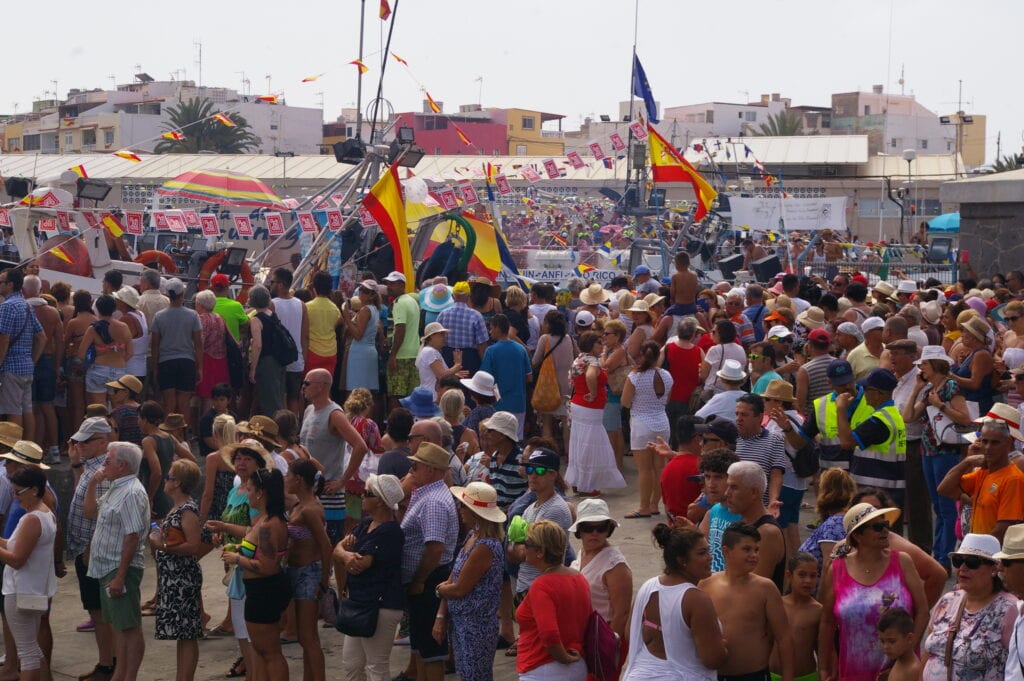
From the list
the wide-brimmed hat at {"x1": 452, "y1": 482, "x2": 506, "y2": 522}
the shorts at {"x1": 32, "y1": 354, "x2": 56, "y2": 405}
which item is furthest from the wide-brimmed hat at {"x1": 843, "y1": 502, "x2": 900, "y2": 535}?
the shorts at {"x1": 32, "y1": 354, "x2": 56, "y2": 405}

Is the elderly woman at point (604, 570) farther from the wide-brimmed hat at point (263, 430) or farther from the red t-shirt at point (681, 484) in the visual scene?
the wide-brimmed hat at point (263, 430)

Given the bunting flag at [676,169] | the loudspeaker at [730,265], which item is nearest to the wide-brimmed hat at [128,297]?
→ the bunting flag at [676,169]

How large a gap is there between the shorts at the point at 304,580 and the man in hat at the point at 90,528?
61.6 inches

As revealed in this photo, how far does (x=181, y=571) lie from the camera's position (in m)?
7.52

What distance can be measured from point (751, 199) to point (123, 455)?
20237mm

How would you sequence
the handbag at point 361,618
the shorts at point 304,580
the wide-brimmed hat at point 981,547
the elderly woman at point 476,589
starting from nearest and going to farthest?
1. the wide-brimmed hat at point 981,547
2. the elderly woman at point 476,589
3. the handbag at point 361,618
4. the shorts at point 304,580

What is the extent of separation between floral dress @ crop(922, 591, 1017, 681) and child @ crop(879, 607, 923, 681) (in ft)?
0.23

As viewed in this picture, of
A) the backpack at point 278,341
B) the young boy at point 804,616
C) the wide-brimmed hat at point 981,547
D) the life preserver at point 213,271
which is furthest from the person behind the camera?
the life preserver at point 213,271

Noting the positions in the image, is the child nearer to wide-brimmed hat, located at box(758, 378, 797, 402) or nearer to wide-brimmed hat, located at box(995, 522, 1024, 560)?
wide-brimmed hat, located at box(995, 522, 1024, 560)

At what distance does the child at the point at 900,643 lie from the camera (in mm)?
5336

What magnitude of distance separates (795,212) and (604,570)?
21640 millimetres

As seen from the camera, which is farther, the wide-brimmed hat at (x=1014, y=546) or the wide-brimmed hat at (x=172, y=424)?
the wide-brimmed hat at (x=172, y=424)

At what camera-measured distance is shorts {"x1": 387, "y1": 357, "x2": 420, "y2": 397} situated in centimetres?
1227

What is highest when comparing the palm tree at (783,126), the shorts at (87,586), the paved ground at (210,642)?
the palm tree at (783,126)
